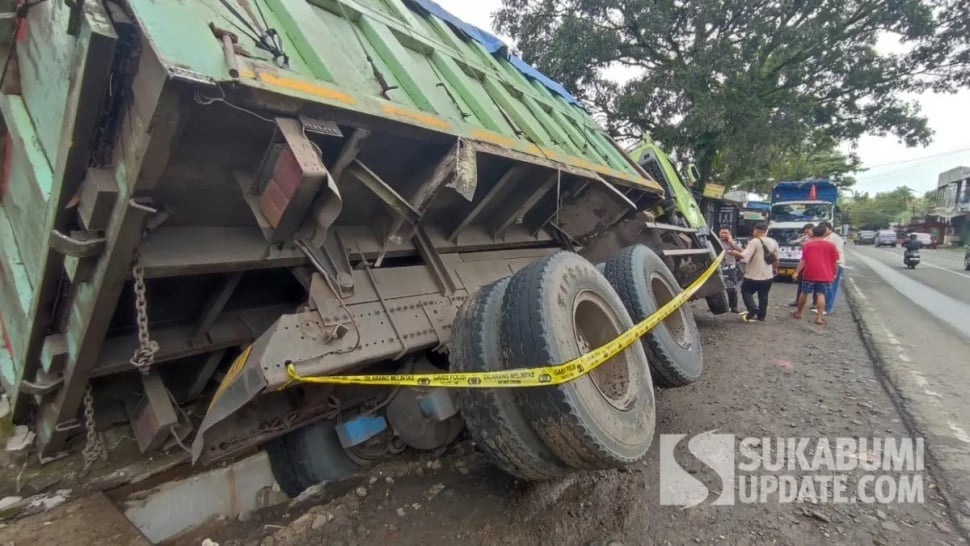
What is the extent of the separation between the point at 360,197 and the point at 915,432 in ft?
13.0

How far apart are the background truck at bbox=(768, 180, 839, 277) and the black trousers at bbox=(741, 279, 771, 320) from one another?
6299 millimetres

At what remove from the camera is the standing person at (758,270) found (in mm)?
7469

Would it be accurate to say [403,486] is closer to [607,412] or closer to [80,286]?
[607,412]

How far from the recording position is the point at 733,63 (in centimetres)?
1138

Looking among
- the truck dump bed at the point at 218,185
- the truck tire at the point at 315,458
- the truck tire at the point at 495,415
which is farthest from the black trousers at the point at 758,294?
the truck tire at the point at 315,458

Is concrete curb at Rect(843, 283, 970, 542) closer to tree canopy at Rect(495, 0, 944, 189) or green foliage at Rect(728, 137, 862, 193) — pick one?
tree canopy at Rect(495, 0, 944, 189)

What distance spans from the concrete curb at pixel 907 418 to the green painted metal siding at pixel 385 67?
2.80 meters

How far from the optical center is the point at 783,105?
12422 mm

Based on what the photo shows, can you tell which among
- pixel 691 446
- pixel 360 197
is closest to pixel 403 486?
pixel 360 197

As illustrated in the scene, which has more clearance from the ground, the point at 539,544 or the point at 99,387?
the point at 539,544

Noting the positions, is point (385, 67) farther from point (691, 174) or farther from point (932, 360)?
point (691, 174)

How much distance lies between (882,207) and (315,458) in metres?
95.8

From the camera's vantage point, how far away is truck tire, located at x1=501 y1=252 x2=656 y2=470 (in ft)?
7.18
